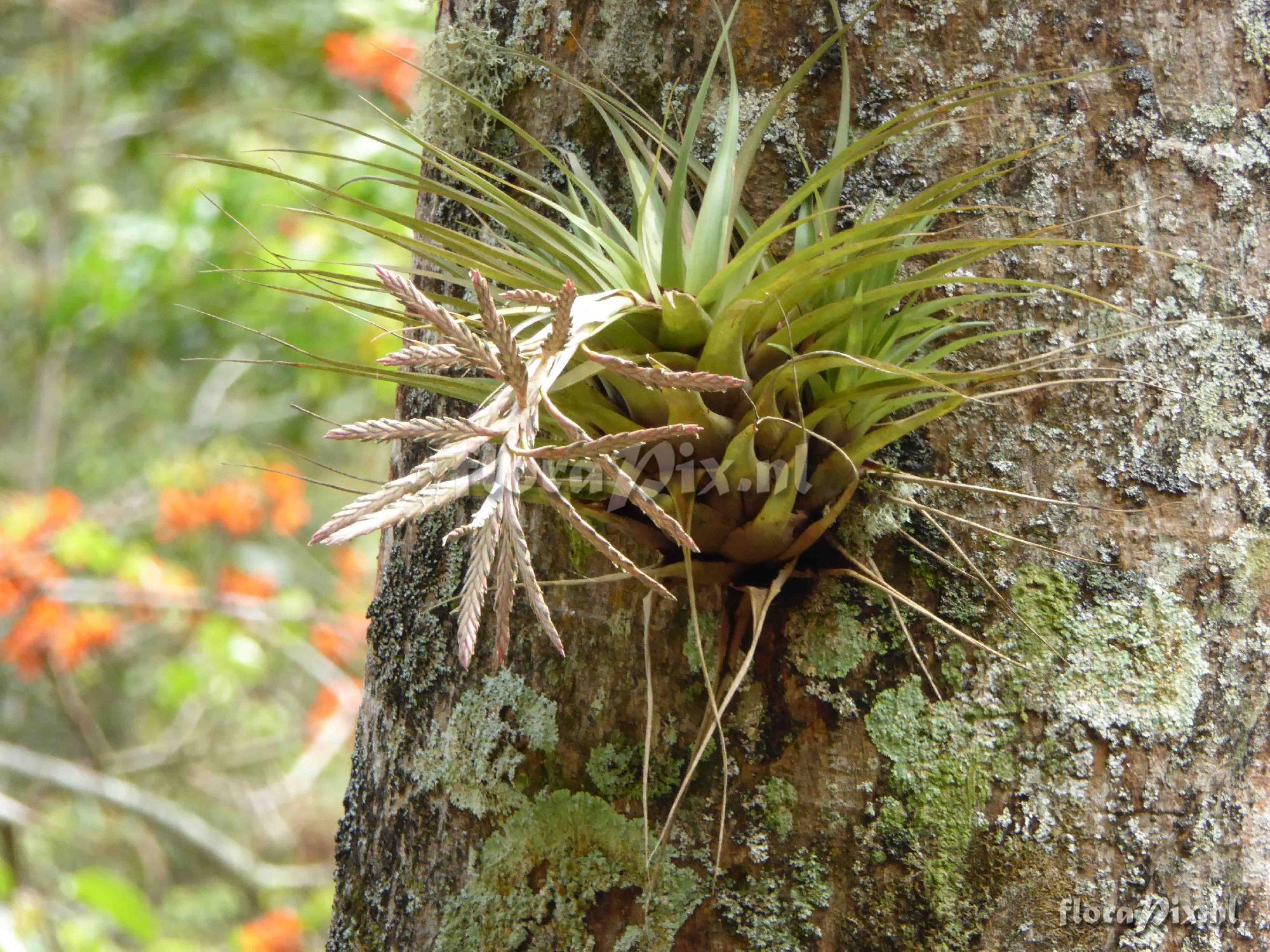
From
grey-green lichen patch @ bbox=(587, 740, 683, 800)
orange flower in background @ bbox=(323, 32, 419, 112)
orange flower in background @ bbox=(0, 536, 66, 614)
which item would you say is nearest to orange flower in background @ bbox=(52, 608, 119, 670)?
orange flower in background @ bbox=(0, 536, 66, 614)

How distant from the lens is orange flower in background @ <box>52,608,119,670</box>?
356cm

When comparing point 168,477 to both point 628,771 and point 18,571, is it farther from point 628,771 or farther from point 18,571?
point 628,771

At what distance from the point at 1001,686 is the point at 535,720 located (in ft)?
1.69

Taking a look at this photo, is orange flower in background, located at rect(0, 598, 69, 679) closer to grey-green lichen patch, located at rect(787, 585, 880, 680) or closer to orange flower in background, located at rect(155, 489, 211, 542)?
orange flower in background, located at rect(155, 489, 211, 542)

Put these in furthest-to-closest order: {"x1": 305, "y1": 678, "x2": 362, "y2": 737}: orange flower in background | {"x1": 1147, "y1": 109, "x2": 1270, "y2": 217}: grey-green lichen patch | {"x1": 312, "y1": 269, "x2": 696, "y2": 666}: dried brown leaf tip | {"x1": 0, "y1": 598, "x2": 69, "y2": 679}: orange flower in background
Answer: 1. {"x1": 305, "y1": 678, "x2": 362, "y2": 737}: orange flower in background
2. {"x1": 0, "y1": 598, "x2": 69, "y2": 679}: orange flower in background
3. {"x1": 1147, "y1": 109, "x2": 1270, "y2": 217}: grey-green lichen patch
4. {"x1": 312, "y1": 269, "x2": 696, "y2": 666}: dried brown leaf tip

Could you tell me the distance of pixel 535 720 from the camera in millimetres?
1117

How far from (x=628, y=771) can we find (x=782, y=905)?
21 cm

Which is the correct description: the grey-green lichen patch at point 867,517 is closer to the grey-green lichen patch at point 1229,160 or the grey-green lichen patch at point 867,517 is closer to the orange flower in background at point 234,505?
the grey-green lichen patch at point 1229,160

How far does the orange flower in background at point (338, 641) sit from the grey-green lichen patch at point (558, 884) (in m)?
3.66

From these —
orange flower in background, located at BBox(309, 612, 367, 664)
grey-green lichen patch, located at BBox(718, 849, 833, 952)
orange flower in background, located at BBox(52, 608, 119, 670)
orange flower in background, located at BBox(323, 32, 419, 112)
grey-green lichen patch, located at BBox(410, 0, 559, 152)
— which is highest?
orange flower in background, located at BBox(323, 32, 419, 112)

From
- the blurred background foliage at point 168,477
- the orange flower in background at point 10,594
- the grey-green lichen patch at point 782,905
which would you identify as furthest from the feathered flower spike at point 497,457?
the orange flower in background at point 10,594

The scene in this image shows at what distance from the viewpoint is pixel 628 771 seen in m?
1.06

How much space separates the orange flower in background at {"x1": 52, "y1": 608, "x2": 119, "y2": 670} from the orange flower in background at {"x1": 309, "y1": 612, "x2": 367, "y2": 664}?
1.00m

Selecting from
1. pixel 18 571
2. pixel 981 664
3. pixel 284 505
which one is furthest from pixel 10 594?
pixel 981 664
